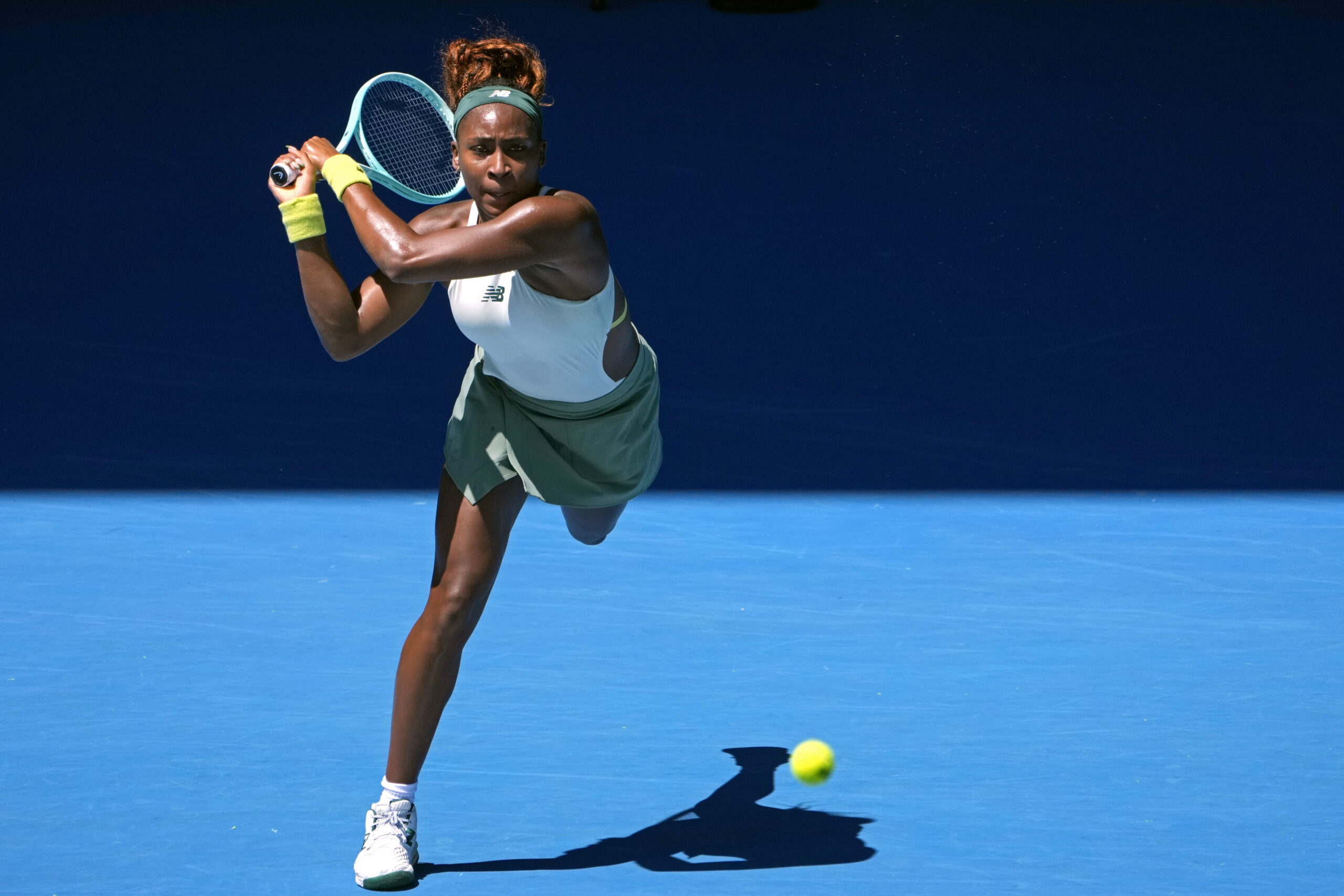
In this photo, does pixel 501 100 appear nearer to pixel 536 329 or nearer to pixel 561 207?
pixel 561 207

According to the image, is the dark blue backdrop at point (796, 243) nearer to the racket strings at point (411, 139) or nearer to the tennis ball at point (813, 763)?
the racket strings at point (411, 139)

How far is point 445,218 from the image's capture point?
126 inches

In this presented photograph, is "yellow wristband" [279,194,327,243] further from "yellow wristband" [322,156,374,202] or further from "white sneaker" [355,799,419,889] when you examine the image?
"white sneaker" [355,799,419,889]

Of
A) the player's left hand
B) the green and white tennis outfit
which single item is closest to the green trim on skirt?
the green and white tennis outfit

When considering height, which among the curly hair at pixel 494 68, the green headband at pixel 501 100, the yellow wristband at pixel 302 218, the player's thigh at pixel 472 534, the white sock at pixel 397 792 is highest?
the curly hair at pixel 494 68

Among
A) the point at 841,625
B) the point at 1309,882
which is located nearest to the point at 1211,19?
the point at 841,625

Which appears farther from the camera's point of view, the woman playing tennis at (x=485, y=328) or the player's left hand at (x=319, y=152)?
the player's left hand at (x=319, y=152)

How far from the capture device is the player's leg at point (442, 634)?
10.1ft

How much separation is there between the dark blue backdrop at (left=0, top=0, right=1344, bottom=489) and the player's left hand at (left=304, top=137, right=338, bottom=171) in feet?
9.44

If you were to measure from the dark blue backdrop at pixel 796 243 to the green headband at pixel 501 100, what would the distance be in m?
2.98

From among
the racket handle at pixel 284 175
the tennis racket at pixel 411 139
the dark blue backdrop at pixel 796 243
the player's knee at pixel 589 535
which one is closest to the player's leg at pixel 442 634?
the player's knee at pixel 589 535

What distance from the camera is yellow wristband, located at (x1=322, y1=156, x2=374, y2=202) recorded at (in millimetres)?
2988

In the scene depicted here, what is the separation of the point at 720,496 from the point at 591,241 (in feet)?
9.38

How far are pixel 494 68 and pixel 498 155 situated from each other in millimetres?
212
